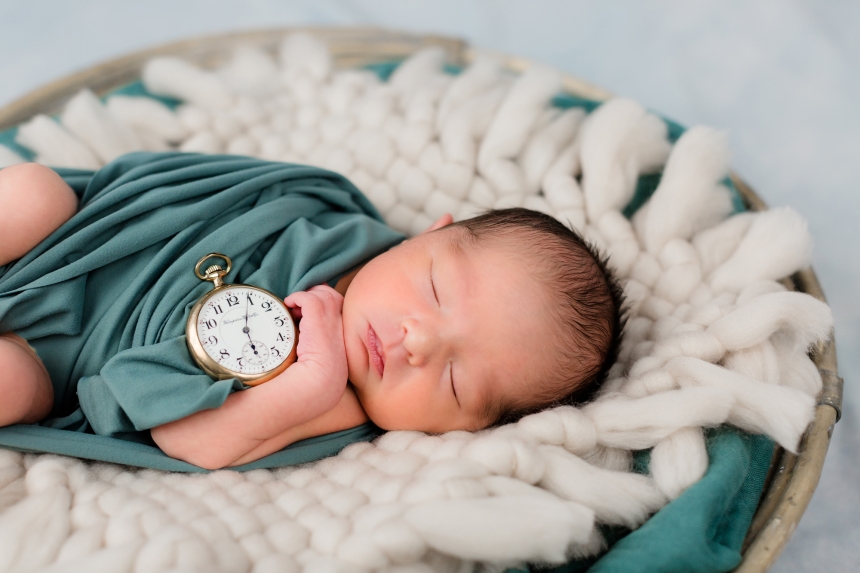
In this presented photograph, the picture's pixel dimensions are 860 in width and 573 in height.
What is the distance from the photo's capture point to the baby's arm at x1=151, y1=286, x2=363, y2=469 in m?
1.04

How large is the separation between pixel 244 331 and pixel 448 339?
328mm

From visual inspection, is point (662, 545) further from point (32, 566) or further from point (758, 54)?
point (758, 54)

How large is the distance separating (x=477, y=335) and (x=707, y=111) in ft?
5.21

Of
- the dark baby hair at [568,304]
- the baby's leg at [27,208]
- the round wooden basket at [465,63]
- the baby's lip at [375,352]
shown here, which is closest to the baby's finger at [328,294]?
the baby's lip at [375,352]

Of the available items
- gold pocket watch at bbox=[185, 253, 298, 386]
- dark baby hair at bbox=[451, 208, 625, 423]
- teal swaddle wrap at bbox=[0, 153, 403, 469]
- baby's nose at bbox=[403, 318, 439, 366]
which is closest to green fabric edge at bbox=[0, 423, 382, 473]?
teal swaddle wrap at bbox=[0, 153, 403, 469]

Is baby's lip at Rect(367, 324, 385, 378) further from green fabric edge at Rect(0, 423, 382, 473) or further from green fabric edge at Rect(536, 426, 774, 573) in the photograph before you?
green fabric edge at Rect(536, 426, 774, 573)

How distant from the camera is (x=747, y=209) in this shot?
1.54 meters

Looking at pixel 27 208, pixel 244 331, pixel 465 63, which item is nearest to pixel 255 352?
pixel 244 331

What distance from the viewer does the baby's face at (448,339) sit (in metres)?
1.10

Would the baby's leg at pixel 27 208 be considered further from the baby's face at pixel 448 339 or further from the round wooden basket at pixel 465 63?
the round wooden basket at pixel 465 63

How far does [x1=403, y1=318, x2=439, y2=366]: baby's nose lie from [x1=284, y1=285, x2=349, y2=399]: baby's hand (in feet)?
0.40

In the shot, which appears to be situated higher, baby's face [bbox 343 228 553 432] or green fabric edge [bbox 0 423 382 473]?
baby's face [bbox 343 228 553 432]

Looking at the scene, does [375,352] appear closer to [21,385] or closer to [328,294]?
[328,294]

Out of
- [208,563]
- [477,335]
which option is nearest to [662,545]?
[477,335]
